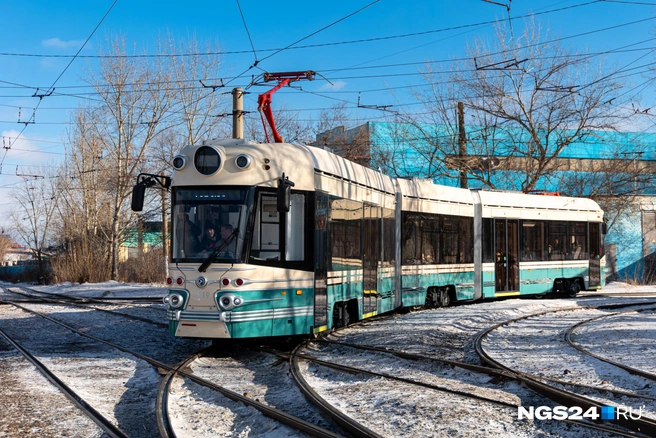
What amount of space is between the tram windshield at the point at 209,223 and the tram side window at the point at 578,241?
49.2ft

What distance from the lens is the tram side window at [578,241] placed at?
74.6 ft

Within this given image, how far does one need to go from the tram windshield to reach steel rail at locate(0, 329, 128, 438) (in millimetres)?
2395

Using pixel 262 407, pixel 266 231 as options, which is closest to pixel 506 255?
pixel 266 231

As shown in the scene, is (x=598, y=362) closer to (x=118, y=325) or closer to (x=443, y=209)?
(x=443, y=209)

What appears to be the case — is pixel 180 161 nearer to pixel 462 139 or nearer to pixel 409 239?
pixel 409 239

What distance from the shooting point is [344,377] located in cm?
914

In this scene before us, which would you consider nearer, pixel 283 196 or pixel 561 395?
pixel 561 395

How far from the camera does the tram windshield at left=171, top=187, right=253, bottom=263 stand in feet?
34.1

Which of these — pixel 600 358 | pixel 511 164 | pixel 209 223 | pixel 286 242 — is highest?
pixel 511 164

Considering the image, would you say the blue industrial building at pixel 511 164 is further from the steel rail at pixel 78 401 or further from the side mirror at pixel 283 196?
the steel rail at pixel 78 401

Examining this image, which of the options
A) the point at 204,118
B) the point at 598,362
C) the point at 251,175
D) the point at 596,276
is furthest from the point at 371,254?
the point at 204,118

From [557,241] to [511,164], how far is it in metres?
11.0

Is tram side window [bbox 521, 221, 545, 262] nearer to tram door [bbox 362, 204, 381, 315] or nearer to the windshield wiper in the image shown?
tram door [bbox 362, 204, 381, 315]

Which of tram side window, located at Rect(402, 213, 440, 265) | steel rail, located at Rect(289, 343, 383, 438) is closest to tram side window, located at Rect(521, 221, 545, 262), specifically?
tram side window, located at Rect(402, 213, 440, 265)
